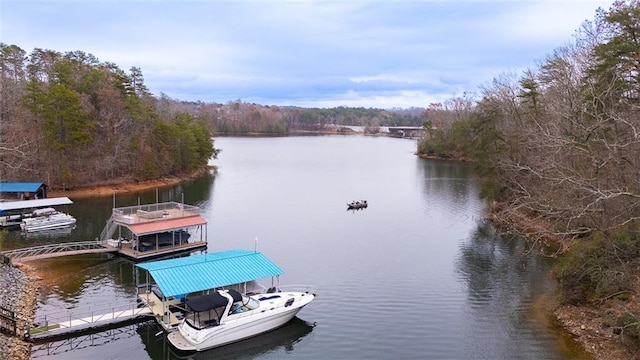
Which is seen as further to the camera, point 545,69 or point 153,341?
point 545,69

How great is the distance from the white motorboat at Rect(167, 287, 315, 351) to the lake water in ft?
1.49

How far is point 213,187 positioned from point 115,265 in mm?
33174

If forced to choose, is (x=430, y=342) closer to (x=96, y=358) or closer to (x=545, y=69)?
(x=96, y=358)

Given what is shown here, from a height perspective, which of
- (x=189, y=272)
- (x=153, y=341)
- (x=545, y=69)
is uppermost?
(x=545, y=69)

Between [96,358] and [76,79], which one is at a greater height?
[76,79]

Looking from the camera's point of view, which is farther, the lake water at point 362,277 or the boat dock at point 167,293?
the boat dock at point 167,293

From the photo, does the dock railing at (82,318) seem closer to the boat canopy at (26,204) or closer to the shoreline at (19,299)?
the shoreline at (19,299)

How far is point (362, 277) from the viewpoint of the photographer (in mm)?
28797

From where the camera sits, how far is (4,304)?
22.2 meters

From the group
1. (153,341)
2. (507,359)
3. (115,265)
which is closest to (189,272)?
(153,341)

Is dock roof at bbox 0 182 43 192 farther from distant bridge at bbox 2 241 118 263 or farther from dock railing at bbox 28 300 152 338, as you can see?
dock railing at bbox 28 300 152 338

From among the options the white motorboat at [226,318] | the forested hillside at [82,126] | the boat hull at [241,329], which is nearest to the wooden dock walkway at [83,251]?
the white motorboat at [226,318]

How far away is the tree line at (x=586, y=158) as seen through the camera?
1978cm

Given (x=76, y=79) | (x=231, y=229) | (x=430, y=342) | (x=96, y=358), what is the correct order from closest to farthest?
→ (x=96, y=358), (x=430, y=342), (x=231, y=229), (x=76, y=79)
